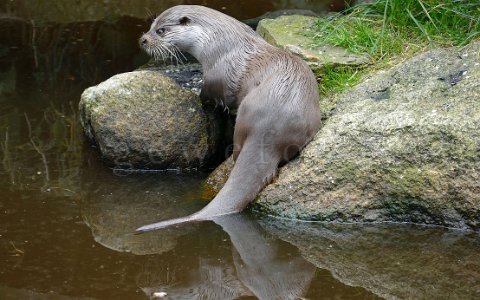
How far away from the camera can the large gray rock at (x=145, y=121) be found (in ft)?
14.2

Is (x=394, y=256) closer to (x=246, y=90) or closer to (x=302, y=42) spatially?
(x=246, y=90)

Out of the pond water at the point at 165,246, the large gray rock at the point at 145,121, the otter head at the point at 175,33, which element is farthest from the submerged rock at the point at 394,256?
the otter head at the point at 175,33

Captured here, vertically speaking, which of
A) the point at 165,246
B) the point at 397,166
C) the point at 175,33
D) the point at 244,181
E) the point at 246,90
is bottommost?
the point at 165,246

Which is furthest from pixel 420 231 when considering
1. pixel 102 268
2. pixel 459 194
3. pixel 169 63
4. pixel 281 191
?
pixel 169 63

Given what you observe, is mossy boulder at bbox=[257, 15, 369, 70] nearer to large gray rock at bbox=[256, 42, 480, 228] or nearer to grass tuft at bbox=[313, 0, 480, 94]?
grass tuft at bbox=[313, 0, 480, 94]

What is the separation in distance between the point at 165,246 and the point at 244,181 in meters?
0.51

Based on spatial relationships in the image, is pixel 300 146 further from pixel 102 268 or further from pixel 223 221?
pixel 102 268

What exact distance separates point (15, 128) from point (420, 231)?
240 centimetres

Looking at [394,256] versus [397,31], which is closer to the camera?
[394,256]

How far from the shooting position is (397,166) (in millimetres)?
3781

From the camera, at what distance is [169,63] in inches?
204

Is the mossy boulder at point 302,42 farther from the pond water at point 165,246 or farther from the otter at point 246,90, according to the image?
the pond water at point 165,246

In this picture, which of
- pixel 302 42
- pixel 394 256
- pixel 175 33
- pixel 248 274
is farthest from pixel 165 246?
pixel 302 42

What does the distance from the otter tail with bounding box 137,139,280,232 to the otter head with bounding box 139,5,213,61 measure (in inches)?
33.9
